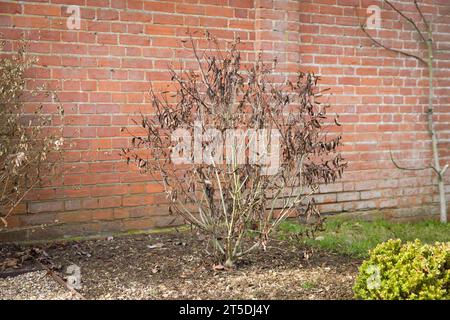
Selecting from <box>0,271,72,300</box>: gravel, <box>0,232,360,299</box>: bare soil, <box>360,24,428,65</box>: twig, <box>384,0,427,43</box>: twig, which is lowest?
<box>0,271,72,300</box>: gravel

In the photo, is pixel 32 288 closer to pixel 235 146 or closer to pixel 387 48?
pixel 235 146

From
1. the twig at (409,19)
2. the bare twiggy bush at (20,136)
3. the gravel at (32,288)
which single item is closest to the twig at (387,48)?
the twig at (409,19)

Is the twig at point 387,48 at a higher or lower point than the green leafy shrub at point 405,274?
higher

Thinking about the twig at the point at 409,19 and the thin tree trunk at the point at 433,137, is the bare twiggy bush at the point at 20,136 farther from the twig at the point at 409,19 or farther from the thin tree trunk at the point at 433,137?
the thin tree trunk at the point at 433,137

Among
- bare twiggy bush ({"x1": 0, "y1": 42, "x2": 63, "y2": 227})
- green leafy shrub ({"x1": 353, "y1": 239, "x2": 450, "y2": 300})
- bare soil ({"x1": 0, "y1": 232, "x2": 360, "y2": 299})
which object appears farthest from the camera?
bare twiggy bush ({"x1": 0, "y1": 42, "x2": 63, "y2": 227})

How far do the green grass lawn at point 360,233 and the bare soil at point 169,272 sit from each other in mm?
286

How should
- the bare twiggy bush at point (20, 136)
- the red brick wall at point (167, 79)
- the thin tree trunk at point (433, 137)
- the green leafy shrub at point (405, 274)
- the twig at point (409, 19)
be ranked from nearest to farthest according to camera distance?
the green leafy shrub at point (405, 274), the bare twiggy bush at point (20, 136), the red brick wall at point (167, 79), the twig at point (409, 19), the thin tree trunk at point (433, 137)

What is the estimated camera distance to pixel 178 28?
19.1 ft

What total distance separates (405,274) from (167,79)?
10.2ft

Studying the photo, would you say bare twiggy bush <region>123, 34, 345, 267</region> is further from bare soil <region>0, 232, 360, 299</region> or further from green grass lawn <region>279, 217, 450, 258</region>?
green grass lawn <region>279, 217, 450, 258</region>

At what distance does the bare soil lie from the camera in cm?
396

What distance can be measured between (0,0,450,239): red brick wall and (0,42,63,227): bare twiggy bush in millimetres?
157

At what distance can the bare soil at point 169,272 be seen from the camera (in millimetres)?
3963

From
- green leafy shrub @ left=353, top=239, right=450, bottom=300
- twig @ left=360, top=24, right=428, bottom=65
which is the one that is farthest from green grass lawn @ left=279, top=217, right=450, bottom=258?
twig @ left=360, top=24, right=428, bottom=65
